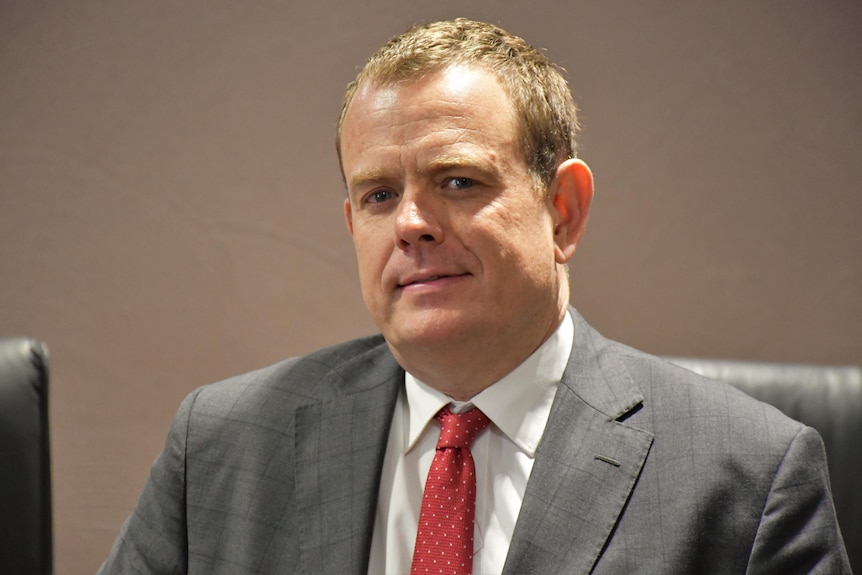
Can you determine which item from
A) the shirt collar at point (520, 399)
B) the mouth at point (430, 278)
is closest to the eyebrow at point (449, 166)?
the mouth at point (430, 278)

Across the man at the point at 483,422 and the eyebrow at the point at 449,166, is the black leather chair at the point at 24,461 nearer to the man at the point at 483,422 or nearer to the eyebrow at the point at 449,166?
the man at the point at 483,422

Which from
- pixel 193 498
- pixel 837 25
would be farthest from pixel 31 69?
pixel 837 25

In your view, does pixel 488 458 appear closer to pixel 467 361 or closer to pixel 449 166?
pixel 467 361

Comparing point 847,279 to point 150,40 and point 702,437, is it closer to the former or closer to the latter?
point 702,437

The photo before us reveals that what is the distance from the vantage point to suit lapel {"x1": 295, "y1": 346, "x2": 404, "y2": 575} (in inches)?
55.9

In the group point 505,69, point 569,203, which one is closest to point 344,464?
point 569,203

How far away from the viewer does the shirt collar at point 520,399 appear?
1.46 metres

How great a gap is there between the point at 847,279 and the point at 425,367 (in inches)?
42.3

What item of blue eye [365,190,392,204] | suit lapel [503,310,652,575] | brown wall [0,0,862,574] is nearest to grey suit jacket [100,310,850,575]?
suit lapel [503,310,652,575]

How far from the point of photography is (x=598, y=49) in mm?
2012

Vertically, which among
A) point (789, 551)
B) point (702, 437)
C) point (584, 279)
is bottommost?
point (789, 551)

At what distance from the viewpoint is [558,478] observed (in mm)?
1376

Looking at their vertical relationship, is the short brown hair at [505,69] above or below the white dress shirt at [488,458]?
above

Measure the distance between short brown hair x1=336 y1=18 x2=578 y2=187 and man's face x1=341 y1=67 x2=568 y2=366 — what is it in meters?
0.02
